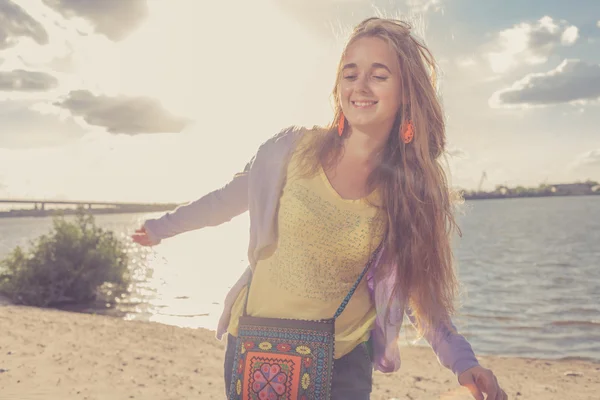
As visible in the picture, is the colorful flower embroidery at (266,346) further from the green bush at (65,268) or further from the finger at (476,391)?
the green bush at (65,268)

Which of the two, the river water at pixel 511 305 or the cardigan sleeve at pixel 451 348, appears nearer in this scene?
the cardigan sleeve at pixel 451 348

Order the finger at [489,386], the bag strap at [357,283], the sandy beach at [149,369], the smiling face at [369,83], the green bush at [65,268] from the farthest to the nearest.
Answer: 1. the green bush at [65,268]
2. the sandy beach at [149,369]
3. the smiling face at [369,83]
4. the bag strap at [357,283]
5. the finger at [489,386]

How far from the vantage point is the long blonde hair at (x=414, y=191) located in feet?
7.53

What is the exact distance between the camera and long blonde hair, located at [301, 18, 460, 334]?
229 cm

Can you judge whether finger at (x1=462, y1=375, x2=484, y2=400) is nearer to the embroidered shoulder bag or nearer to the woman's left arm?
the woman's left arm

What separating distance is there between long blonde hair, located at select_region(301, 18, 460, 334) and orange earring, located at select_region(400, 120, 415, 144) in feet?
0.06

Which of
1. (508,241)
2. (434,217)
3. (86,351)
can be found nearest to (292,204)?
(434,217)

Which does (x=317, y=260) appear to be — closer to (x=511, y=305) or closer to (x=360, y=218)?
(x=360, y=218)

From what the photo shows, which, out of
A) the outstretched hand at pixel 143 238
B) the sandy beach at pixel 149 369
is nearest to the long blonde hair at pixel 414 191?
the outstretched hand at pixel 143 238

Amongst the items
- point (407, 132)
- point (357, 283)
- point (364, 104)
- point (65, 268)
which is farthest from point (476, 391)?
point (65, 268)

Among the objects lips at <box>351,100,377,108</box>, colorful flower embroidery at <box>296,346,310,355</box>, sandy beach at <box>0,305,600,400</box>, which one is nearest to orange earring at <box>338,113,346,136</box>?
lips at <box>351,100,377,108</box>

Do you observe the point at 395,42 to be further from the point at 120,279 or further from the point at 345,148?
the point at 120,279

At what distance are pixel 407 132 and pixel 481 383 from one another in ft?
3.09

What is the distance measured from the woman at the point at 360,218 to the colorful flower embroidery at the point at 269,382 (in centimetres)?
15
